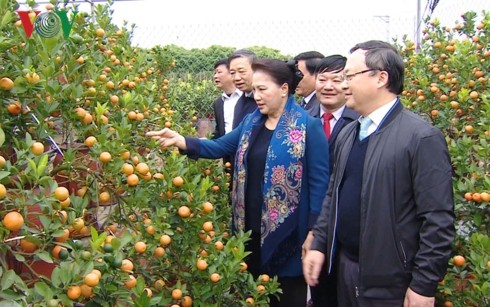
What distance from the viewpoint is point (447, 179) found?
73.4 inches

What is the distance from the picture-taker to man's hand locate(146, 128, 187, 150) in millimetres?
2359

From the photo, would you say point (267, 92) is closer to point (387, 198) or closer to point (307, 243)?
point (307, 243)

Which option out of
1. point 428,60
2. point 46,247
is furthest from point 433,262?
point 428,60

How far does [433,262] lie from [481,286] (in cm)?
46

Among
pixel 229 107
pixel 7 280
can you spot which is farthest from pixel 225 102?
pixel 7 280

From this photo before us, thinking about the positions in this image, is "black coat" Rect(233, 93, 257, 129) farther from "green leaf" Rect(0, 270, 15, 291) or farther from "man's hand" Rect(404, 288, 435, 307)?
"green leaf" Rect(0, 270, 15, 291)

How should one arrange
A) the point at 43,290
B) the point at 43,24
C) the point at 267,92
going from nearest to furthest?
1. the point at 43,290
2. the point at 43,24
3. the point at 267,92

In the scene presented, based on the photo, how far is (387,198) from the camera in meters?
1.93

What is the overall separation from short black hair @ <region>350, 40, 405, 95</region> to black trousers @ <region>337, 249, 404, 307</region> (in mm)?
751

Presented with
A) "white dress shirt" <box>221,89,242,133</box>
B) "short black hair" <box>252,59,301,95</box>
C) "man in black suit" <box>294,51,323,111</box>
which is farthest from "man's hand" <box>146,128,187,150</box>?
"white dress shirt" <box>221,89,242,133</box>

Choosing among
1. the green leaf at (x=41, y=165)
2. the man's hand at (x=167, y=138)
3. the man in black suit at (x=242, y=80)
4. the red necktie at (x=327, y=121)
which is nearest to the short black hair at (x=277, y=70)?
the man's hand at (x=167, y=138)

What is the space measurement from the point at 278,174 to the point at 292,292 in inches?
25.3

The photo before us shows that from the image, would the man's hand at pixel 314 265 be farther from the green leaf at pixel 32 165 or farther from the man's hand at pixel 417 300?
the green leaf at pixel 32 165

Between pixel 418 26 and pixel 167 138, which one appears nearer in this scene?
pixel 167 138
